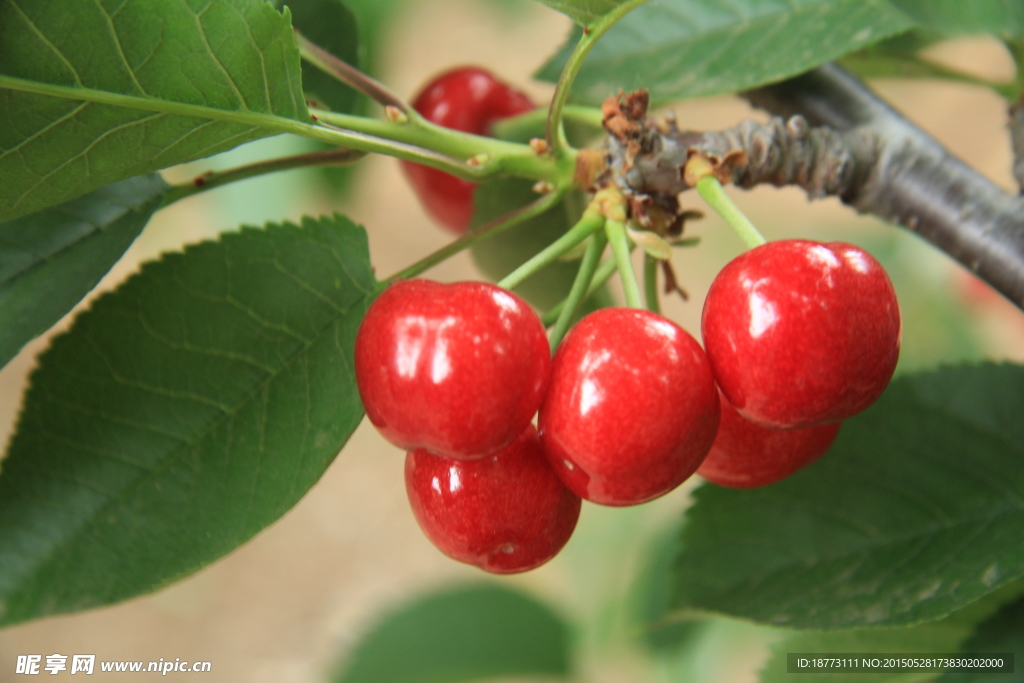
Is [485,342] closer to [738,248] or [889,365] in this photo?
[889,365]

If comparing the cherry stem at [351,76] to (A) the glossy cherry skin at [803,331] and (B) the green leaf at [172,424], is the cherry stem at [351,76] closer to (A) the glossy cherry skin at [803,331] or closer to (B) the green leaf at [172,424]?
(B) the green leaf at [172,424]

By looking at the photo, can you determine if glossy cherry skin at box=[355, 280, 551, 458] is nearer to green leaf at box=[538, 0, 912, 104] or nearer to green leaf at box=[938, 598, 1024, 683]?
green leaf at box=[538, 0, 912, 104]

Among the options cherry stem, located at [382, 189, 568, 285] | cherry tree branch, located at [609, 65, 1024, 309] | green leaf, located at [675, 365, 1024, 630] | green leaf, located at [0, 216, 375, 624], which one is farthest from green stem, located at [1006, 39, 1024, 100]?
green leaf, located at [0, 216, 375, 624]

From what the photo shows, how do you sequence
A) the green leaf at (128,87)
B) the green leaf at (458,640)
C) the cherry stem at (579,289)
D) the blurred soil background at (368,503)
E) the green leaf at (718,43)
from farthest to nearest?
the blurred soil background at (368,503) < the green leaf at (458,640) < the green leaf at (718,43) < the cherry stem at (579,289) < the green leaf at (128,87)

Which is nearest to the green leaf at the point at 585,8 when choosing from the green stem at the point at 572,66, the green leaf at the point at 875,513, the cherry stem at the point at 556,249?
the green stem at the point at 572,66

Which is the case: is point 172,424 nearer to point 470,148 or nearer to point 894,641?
point 470,148

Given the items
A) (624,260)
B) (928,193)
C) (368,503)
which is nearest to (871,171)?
(928,193)

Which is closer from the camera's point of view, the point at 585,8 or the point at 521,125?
the point at 585,8
